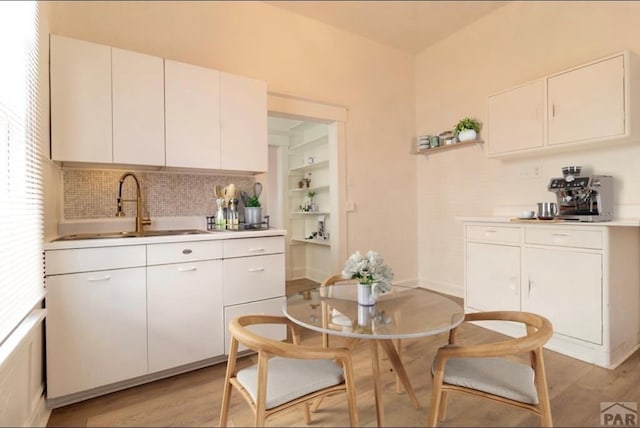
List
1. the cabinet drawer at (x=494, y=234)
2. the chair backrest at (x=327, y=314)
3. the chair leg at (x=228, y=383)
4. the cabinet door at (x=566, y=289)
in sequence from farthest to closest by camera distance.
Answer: the cabinet drawer at (x=494, y=234) < the cabinet door at (x=566, y=289) < the chair backrest at (x=327, y=314) < the chair leg at (x=228, y=383)

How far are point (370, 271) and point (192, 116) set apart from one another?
183cm

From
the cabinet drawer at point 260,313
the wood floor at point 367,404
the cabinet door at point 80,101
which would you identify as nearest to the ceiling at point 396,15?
the cabinet door at point 80,101

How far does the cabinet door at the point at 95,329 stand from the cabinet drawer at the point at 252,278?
0.55 m

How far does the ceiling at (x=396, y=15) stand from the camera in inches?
133

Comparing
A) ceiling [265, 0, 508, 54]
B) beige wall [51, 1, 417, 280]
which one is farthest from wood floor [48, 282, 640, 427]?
ceiling [265, 0, 508, 54]

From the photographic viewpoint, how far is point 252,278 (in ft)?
8.07

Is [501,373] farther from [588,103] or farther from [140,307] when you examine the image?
[588,103]

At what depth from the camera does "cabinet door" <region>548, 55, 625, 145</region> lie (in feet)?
7.84

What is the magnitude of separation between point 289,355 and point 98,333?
1441 millimetres

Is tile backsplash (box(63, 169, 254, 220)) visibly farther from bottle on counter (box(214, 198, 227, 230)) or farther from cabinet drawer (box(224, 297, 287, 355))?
cabinet drawer (box(224, 297, 287, 355))

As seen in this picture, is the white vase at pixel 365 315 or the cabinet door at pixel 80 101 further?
the cabinet door at pixel 80 101

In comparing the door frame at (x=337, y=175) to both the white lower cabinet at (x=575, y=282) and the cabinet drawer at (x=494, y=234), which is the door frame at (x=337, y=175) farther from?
the white lower cabinet at (x=575, y=282)

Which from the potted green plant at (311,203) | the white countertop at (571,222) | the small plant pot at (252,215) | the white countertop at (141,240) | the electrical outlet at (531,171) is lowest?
the white countertop at (141,240)

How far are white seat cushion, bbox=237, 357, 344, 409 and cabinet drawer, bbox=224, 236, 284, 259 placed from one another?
1.08 meters
